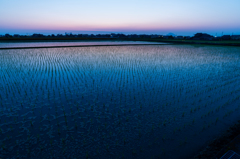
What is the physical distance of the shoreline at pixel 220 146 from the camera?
358 centimetres

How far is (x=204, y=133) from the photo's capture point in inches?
183

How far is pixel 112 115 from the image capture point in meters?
5.57

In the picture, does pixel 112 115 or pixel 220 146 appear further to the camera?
pixel 112 115

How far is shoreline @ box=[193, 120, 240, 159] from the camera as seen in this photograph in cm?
358

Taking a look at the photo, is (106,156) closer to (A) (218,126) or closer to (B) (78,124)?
(B) (78,124)

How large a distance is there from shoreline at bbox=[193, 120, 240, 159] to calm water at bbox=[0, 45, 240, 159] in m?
0.18

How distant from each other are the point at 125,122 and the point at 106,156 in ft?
5.06

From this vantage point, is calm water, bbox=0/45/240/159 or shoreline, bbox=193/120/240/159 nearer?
shoreline, bbox=193/120/240/159

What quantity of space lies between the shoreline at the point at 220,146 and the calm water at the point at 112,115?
182 mm

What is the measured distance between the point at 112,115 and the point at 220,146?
3402 millimetres

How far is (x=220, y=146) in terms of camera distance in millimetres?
3916

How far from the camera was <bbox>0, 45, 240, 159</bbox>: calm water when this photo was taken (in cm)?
403

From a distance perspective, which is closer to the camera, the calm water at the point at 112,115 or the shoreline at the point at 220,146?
the shoreline at the point at 220,146

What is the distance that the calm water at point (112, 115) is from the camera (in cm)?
403
